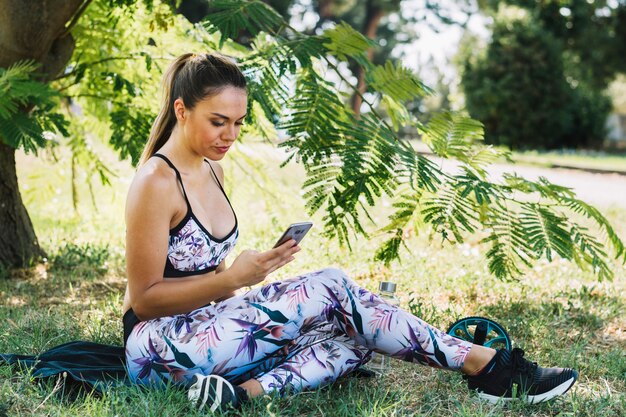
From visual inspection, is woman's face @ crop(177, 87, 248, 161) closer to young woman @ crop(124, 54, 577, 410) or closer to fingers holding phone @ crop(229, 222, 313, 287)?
young woman @ crop(124, 54, 577, 410)

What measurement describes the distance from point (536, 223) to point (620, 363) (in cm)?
83

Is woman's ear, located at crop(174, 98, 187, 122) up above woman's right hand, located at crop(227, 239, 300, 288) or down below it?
above

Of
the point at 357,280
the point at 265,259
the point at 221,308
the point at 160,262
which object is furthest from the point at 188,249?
the point at 357,280

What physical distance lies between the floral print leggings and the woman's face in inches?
25.8

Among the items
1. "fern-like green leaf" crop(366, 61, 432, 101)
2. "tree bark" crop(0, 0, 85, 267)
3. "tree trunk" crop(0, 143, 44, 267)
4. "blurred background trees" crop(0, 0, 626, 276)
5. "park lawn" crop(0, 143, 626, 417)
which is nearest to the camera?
"park lawn" crop(0, 143, 626, 417)

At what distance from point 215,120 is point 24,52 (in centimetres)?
250

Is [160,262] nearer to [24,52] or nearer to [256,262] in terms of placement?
[256,262]

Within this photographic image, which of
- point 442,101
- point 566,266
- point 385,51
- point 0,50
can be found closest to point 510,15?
point 385,51

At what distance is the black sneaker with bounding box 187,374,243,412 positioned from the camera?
2.92 metres

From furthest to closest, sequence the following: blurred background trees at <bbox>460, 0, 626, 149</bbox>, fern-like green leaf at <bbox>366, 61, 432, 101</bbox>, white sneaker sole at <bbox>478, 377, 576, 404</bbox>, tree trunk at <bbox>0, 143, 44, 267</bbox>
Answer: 1. blurred background trees at <bbox>460, 0, 626, 149</bbox>
2. tree trunk at <bbox>0, 143, 44, 267</bbox>
3. fern-like green leaf at <bbox>366, 61, 432, 101</bbox>
4. white sneaker sole at <bbox>478, 377, 576, 404</bbox>

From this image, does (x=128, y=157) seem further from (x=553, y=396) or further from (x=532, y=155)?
(x=532, y=155)

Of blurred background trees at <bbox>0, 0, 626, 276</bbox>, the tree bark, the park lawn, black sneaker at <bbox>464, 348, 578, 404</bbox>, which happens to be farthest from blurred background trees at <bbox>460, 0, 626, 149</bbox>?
black sneaker at <bbox>464, 348, 578, 404</bbox>

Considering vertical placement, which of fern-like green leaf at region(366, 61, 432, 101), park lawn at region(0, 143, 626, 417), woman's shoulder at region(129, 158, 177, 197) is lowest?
park lawn at region(0, 143, 626, 417)

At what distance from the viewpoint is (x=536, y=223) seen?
12.7ft
